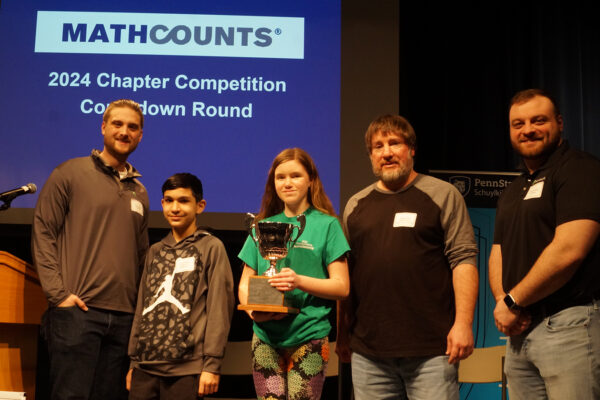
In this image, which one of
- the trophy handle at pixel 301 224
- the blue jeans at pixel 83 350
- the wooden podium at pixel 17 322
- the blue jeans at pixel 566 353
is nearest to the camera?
the blue jeans at pixel 566 353

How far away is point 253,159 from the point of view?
13.3 feet

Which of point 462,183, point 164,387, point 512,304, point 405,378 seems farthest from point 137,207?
point 462,183

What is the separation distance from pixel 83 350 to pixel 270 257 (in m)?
1.05

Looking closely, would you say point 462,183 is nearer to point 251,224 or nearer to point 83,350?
point 251,224

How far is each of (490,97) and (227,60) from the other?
2.41 meters

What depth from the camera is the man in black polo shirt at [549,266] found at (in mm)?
2152

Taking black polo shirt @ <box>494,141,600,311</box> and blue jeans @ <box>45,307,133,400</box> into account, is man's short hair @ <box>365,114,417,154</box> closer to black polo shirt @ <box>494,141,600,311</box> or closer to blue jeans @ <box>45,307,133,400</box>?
black polo shirt @ <box>494,141,600,311</box>

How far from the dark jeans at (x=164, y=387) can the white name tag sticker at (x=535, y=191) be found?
1.66 metres

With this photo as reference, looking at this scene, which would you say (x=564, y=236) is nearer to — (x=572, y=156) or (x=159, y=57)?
(x=572, y=156)

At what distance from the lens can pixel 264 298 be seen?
2.24m

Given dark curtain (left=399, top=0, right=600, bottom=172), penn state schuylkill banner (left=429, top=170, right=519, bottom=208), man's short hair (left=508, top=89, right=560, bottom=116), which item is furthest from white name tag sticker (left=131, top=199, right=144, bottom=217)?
dark curtain (left=399, top=0, right=600, bottom=172)

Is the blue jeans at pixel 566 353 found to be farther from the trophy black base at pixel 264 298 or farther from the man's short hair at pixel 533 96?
the trophy black base at pixel 264 298

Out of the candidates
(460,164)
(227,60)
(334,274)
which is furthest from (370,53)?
(334,274)

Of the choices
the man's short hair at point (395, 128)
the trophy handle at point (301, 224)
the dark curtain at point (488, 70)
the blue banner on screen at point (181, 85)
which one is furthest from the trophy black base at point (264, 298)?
the dark curtain at point (488, 70)
